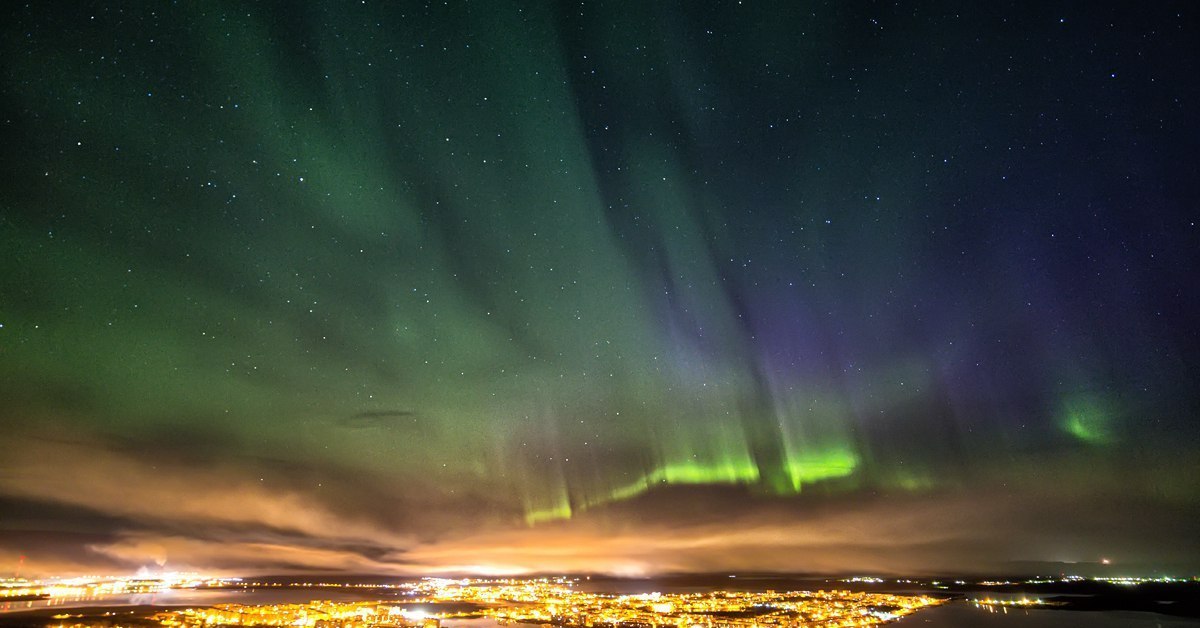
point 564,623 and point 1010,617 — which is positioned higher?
point 564,623

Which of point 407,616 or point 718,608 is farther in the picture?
point 718,608

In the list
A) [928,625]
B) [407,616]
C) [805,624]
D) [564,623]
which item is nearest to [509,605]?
[407,616]

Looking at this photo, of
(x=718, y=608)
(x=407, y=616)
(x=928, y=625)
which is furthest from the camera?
(x=718, y=608)

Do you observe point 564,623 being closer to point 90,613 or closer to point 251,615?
point 251,615

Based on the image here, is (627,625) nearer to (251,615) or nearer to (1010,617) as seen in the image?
(251,615)

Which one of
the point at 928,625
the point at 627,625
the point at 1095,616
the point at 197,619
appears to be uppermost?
the point at 197,619

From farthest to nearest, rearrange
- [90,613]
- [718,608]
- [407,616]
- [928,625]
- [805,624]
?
[718,608] < [407,616] < [90,613] < [928,625] < [805,624]
